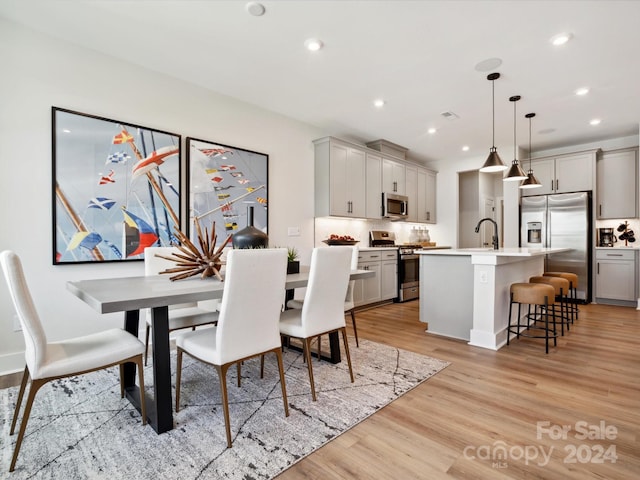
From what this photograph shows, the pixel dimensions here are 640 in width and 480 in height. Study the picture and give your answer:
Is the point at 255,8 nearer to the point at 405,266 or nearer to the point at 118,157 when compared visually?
the point at 118,157

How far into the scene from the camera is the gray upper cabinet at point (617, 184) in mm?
5191

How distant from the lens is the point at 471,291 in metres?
3.32

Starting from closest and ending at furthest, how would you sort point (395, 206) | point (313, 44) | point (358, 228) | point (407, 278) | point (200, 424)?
point (200, 424)
point (313, 44)
point (407, 278)
point (358, 228)
point (395, 206)

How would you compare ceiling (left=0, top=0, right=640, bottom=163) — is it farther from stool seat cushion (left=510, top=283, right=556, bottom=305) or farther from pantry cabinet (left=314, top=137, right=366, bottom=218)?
stool seat cushion (left=510, top=283, right=556, bottom=305)

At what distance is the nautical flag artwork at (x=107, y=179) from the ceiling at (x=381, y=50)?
3.51ft

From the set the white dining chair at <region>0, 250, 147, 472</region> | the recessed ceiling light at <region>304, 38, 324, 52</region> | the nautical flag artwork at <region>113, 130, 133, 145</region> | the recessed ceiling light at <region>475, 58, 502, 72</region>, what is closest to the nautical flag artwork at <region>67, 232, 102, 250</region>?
the nautical flag artwork at <region>113, 130, 133, 145</region>

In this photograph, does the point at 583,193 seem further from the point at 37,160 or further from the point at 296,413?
the point at 37,160

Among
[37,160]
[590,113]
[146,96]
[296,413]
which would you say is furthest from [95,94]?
[590,113]

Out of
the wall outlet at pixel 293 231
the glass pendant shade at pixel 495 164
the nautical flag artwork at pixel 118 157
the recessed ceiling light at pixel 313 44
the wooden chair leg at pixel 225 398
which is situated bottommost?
the wooden chair leg at pixel 225 398

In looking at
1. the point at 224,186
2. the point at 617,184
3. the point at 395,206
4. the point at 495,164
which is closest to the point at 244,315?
the point at 224,186

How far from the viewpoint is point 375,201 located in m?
5.52

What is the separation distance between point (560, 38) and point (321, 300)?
283 centimetres

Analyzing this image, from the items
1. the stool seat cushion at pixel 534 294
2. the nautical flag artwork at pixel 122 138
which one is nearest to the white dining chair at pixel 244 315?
the nautical flag artwork at pixel 122 138

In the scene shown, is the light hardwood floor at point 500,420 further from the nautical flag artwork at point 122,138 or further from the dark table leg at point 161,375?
the nautical flag artwork at point 122,138
